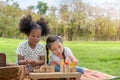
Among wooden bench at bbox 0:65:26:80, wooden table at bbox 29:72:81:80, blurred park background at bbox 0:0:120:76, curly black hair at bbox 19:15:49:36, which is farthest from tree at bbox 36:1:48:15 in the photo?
wooden bench at bbox 0:65:26:80

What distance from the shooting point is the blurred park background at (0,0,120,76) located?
416 cm

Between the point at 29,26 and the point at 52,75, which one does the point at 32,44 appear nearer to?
the point at 29,26

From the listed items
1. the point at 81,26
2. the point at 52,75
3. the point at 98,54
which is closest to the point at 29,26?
the point at 52,75

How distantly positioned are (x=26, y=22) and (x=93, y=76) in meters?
1.09

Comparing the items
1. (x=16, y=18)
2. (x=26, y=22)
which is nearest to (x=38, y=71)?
(x=26, y=22)

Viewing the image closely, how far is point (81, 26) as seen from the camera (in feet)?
13.9

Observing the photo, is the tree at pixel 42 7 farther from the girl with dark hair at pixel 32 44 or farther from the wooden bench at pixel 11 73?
the wooden bench at pixel 11 73

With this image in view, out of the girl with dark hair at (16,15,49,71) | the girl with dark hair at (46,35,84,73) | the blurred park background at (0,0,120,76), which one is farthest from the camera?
the blurred park background at (0,0,120,76)

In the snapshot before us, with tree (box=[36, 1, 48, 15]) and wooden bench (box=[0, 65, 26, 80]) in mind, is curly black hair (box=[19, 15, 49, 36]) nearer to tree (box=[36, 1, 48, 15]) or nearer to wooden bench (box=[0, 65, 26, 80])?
wooden bench (box=[0, 65, 26, 80])

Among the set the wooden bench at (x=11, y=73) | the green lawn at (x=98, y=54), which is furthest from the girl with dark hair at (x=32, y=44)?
the green lawn at (x=98, y=54)

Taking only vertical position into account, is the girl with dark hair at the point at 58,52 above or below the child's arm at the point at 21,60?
above

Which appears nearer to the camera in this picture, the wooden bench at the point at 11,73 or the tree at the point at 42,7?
the wooden bench at the point at 11,73

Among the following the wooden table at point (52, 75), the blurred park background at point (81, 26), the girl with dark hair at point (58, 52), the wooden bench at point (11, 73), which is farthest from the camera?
the blurred park background at point (81, 26)

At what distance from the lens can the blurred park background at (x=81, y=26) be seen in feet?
13.6
